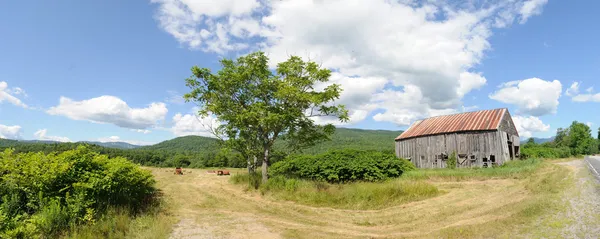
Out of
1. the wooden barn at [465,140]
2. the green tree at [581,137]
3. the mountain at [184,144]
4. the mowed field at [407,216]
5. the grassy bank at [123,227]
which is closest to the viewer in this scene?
the grassy bank at [123,227]

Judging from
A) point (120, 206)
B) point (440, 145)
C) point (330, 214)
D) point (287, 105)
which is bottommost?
point (330, 214)

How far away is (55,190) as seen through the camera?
7.88 metres

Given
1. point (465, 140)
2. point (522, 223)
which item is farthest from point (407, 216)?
point (465, 140)

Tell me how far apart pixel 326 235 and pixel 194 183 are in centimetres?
1196

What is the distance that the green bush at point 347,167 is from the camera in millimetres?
19453

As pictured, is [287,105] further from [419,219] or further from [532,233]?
[532,233]

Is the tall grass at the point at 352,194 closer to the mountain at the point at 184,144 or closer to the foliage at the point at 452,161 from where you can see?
the foliage at the point at 452,161

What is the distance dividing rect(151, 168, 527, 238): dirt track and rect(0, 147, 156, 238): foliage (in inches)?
90.8

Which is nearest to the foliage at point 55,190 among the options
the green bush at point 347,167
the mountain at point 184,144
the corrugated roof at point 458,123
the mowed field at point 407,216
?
the mowed field at point 407,216

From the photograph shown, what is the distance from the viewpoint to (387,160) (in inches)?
822

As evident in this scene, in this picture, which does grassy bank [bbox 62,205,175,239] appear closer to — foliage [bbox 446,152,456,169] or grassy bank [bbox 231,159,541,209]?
grassy bank [bbox 231,159,541,209]

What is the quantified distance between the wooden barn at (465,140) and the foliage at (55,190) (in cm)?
2874

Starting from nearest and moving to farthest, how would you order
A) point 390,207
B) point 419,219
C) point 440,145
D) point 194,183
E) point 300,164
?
1. point 419,219
2. point 390,207
3. point 194,183
4. point 300,164
5. point 440,145

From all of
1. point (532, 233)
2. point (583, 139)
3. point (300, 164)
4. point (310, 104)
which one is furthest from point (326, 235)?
point (583, 139)
